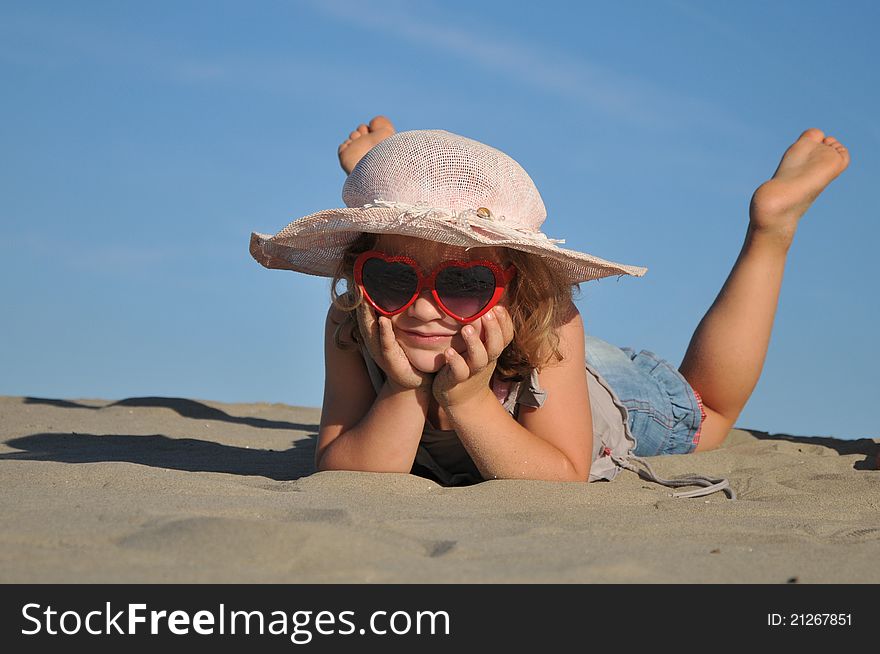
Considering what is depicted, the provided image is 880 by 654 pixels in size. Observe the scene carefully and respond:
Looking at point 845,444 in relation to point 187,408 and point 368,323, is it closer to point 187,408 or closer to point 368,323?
point 368,323

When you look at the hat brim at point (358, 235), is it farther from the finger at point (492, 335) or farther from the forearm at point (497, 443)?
the forearm at point (497, 443)

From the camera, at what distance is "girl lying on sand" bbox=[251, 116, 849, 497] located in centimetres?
353

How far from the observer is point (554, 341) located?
3973 millimetres

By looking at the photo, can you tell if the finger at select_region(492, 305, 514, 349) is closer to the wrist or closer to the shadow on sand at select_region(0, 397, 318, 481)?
the wrist

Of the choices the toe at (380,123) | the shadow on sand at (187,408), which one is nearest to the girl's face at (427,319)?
the toe at (380,123)

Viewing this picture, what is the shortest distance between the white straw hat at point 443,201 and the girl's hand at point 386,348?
327 mm

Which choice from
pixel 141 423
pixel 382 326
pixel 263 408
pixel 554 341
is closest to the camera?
pixel 382 326

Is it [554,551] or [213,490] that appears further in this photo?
[213,490]

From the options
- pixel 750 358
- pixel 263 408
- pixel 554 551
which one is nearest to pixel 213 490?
pixel 554 551

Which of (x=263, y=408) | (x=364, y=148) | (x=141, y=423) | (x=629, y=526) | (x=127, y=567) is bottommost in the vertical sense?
(x=127, y=567)

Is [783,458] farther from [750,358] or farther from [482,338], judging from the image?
[482,338]

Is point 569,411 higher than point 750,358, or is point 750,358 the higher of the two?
point 750,358

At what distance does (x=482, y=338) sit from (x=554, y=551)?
4.36ft

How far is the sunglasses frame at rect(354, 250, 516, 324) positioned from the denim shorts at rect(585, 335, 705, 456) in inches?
83.7
